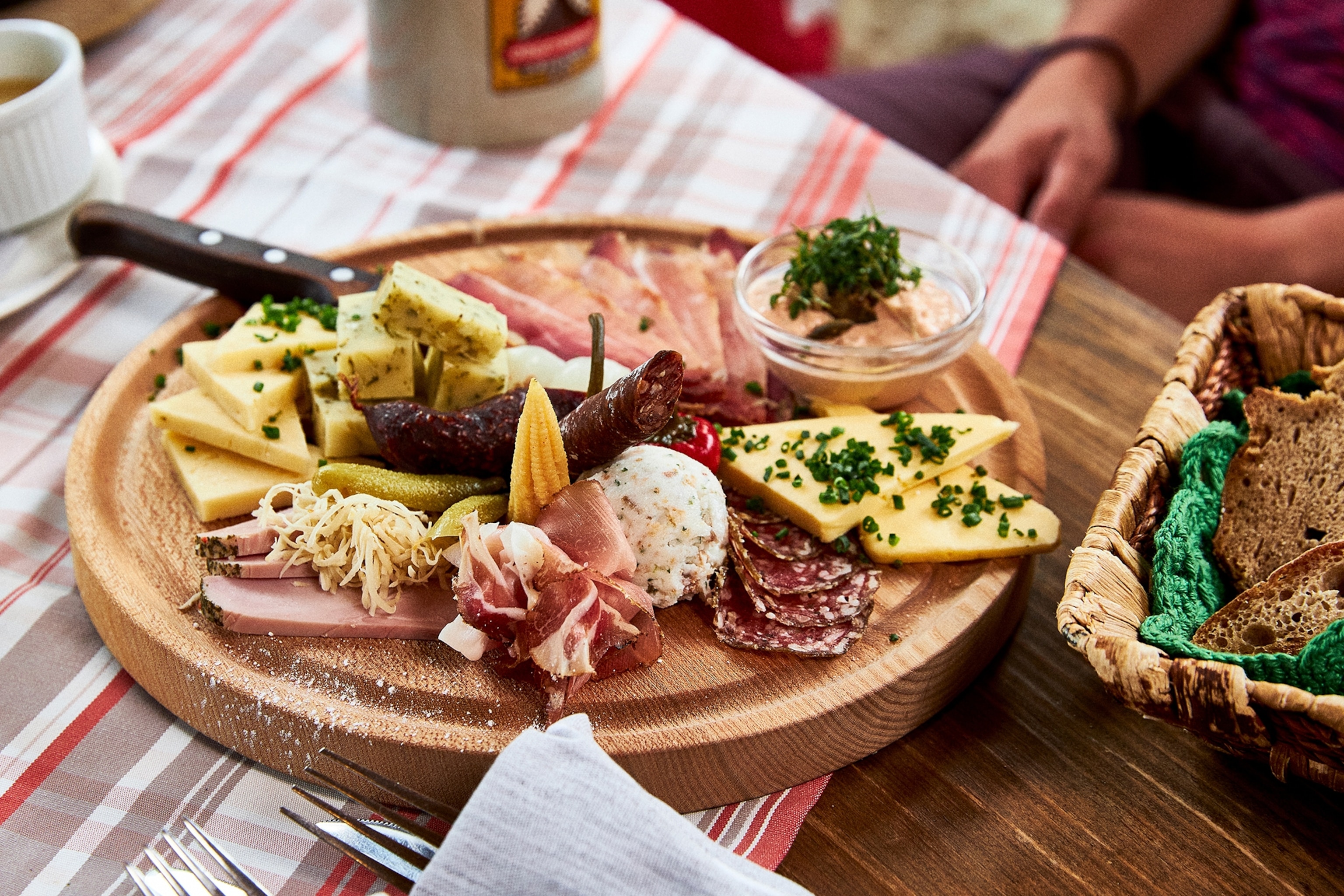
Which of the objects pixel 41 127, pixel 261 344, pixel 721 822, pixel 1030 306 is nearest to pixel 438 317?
pixel 261 344

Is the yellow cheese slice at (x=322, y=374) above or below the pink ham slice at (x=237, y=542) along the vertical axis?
above

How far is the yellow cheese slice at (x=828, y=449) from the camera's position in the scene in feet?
6.35

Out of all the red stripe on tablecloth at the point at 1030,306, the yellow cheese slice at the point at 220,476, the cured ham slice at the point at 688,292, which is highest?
the cured ham slice at the point at 688,292

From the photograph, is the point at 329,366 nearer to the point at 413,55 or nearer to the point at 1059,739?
the point at 413,55

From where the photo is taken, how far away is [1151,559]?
1771 millimetres

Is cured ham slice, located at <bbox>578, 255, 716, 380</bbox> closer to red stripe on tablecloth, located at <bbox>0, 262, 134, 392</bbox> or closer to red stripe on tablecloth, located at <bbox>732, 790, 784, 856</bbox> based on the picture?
red stripe on tablecloth, located at <bbox>732, 790, 784, 856</bbox>

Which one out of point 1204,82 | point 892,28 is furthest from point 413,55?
point 892,28

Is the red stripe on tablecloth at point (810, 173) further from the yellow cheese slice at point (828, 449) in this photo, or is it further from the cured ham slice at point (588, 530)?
the cured ham slice at point (588, 530)

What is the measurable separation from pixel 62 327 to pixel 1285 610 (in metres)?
2.46

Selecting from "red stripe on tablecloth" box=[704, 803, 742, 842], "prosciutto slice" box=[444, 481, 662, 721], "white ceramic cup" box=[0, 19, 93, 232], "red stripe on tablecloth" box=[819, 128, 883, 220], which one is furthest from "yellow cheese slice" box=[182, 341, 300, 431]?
"red stripe on tablecloth" box=[819, 128, 883, 220]

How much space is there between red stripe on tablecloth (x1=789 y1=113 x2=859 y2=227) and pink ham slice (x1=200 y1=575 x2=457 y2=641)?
1.63m

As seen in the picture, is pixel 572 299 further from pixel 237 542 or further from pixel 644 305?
pixel 237 542

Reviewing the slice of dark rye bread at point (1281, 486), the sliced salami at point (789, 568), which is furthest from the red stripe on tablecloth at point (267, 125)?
the slice of dark rye bread at point (1281, 486)

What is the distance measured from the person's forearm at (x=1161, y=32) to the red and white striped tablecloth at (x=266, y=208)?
1119 millimetres
